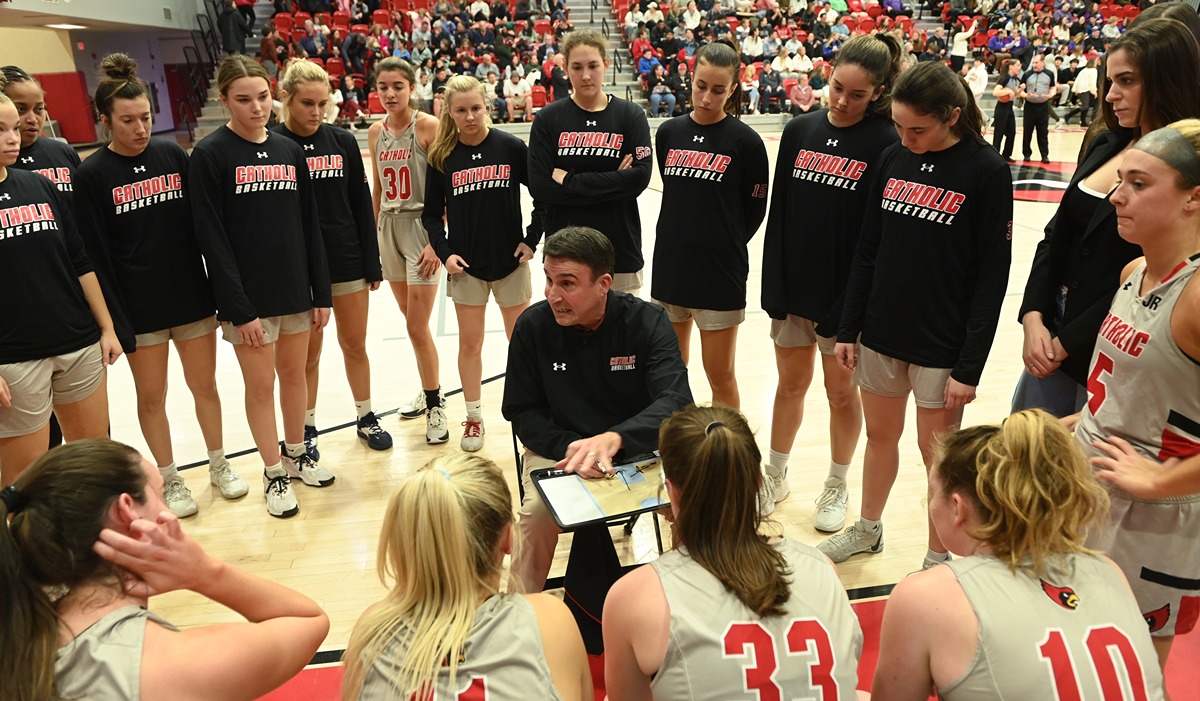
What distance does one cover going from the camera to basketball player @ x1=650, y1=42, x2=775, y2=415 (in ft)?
12.0

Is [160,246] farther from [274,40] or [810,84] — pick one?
[810,84]

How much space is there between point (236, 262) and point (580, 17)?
68.3 ft

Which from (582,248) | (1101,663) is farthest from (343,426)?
(1101,663)

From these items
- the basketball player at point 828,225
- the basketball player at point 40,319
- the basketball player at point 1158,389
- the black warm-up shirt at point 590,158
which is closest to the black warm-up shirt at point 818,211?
the basketball player at point 828,225

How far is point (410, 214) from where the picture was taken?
4617mm

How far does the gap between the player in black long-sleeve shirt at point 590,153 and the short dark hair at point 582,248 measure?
107 cm

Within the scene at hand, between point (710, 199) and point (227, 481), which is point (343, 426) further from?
point (710, 199)

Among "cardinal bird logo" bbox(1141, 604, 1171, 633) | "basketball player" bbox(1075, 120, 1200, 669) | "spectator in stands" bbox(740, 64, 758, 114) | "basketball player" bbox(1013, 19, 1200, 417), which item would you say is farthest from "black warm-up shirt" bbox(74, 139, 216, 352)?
"spectator in stands" bbox(740, 64, 758, 114)

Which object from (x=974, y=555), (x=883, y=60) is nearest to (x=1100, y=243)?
(x=883, y=60)

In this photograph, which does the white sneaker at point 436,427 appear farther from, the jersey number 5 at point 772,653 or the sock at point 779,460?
the jersey number 5 at point 772,653

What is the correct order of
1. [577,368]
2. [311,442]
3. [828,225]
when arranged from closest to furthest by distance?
1. [577,368]
2. [828,225]
3. [311,442]

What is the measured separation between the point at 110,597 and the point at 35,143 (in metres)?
2.85

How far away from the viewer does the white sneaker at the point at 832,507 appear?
3637 millimetres

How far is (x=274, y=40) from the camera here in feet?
56.1
